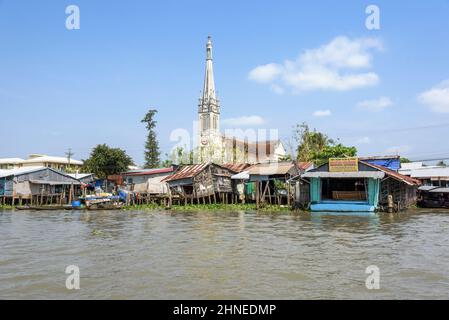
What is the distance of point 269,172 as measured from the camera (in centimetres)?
2850

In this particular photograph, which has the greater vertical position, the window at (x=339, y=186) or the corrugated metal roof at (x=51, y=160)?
the corrugated metal roof at (x=51, y=160)

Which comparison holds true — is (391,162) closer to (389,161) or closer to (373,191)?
(389,161)

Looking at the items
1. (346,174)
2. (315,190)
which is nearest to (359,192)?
(346,174)

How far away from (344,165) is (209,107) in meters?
46.5

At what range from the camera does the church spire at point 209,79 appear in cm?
6662

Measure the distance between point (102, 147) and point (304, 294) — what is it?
135ft

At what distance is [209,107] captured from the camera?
6794 centimetres

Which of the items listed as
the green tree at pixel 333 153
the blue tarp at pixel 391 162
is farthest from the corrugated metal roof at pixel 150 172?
the blue tarp at pixel 391 162

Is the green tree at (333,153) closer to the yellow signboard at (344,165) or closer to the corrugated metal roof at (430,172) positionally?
the corrugated metal roof at (430,172)

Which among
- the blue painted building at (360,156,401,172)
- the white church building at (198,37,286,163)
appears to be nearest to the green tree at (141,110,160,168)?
the white church building at (198,37,286,163)

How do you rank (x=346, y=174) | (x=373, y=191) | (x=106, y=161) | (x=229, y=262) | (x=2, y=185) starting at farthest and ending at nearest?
(x=106, y=161)
(x=2, y=185)
(x=346, y=174)
(x=373, y=191)
(x=229, y=262)

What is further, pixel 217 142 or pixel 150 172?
pixel 217 142

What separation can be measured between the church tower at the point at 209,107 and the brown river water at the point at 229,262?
50.6 metres
